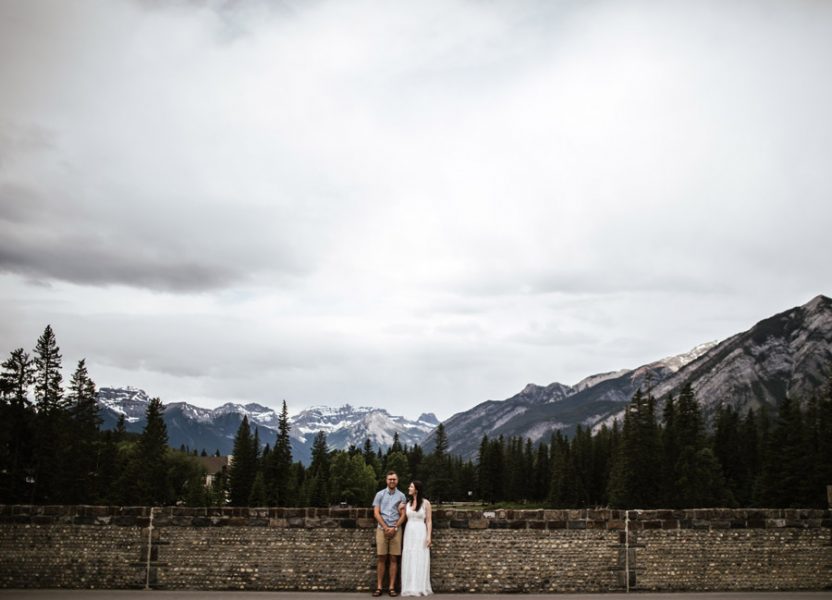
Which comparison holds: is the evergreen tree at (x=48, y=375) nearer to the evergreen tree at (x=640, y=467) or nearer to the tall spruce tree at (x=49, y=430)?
the tall spruce tree at (x=49, y=430)

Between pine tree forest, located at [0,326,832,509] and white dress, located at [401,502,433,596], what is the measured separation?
45.3 meters

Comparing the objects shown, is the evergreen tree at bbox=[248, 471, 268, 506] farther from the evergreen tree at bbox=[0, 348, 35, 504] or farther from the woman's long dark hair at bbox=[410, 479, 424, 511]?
the woman's long dark hair at bbox=[410, 479, 424, 511]

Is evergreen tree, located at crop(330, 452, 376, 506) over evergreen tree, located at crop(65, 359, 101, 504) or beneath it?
beneath

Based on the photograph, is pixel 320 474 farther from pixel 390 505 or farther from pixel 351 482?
pixel 390 505

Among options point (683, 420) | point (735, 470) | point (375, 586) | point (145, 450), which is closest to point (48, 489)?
point (145, 450)

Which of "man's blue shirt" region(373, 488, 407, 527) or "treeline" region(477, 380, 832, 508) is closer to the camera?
"man's blue shirt" region(373, 488, 407, 527)

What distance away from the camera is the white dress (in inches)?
517

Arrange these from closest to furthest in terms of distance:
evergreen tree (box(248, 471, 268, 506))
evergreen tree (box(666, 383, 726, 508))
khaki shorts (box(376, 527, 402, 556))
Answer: khaki shorts (box(376, 527, 402, 556)), evergreen tree (box(666, 383, 726, 508)), evergreen tree (box(248, 471, 268, 506))

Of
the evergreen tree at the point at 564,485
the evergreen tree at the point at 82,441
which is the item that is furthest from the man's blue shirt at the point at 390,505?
the evergreen tree at the point at 564,485

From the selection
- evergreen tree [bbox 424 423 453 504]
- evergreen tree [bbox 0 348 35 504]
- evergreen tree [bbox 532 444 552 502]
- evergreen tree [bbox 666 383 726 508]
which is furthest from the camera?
evergreen tree [bbox 424 423 453 504]

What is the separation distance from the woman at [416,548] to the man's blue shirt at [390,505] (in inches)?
8.9

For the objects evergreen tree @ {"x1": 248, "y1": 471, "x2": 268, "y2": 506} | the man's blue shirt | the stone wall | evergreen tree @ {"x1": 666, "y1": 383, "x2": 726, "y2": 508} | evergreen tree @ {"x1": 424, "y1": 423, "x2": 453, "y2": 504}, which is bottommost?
evergreen tree @ {"x1": 424, "y1": 423, "x2": 453, "y2": 504}

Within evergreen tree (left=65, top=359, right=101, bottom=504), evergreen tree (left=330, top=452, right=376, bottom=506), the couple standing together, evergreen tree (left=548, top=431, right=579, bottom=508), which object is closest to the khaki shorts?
the couple standing together

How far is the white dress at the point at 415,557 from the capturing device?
1314 centimetres
